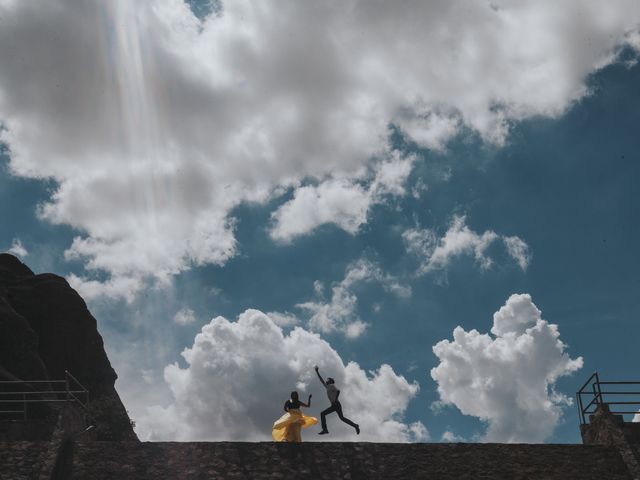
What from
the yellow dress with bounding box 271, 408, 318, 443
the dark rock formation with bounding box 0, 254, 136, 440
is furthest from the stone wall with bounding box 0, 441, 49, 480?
the dark rock formation with bounding box 0, 254, 136, 440

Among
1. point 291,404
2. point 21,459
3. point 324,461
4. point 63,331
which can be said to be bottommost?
point 324,461

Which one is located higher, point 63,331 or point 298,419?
point 63,331

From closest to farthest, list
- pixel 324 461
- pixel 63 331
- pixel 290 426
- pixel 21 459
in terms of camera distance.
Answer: pixel 21 459 → pixel 324 461 → pixel 290 426 → pixel 63 331

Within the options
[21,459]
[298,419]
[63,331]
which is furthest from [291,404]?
[63,331]

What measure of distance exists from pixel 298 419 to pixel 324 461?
5.78 ft

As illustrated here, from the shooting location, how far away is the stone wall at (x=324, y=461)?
1351 centimetres

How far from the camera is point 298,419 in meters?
15.6

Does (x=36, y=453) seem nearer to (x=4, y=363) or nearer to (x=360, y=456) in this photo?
(x=360, y=456)

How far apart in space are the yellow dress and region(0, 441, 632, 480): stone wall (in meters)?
0.87

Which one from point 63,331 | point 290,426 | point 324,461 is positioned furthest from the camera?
point 63,331

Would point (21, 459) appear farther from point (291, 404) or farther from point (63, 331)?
point (63, 331)

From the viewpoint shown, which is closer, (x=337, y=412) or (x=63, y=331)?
(x=337, y=412)

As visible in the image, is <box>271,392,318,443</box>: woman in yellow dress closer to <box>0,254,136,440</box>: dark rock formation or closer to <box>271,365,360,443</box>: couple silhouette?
<box>271,365,360,443</box>: couple silhouette

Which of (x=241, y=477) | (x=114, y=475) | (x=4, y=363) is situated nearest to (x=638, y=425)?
(x=241, y=477)
